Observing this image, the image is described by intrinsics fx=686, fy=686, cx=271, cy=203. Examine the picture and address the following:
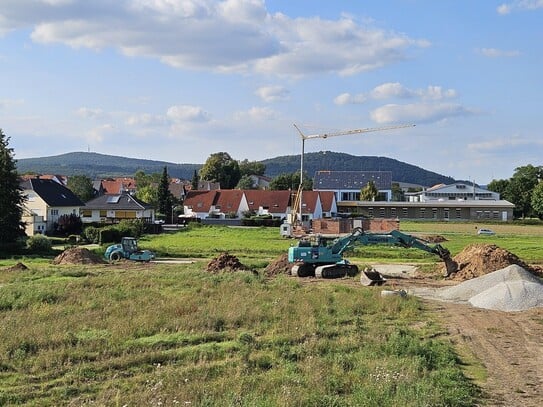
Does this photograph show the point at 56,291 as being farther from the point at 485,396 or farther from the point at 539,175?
the point at 539,175

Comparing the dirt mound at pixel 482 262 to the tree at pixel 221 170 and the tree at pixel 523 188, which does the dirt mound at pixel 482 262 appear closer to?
the tree at pixel 523 188

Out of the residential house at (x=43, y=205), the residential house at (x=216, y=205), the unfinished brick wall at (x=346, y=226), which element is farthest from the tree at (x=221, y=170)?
the unfinished brick wall at (x=346, y=226)

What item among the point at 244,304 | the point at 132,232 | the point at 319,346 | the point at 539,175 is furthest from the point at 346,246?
the point at 539,175

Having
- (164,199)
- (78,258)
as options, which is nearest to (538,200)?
(164,199)

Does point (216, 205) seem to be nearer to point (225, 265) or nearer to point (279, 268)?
point (279, 268)

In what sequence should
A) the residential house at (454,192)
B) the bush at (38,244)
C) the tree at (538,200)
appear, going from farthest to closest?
the residential house at (454,192), the tree at (538,200), the bush at (38,244)

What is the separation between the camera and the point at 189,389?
12016 mm

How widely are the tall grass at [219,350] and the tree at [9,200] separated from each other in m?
31.7

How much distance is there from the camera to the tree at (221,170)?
144125 mm

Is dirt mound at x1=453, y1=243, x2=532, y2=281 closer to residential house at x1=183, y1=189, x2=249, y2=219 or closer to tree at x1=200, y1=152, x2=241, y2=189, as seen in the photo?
residential house at x1=183, y1=189, x2=249, y2=219

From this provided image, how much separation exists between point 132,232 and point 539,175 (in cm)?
8936

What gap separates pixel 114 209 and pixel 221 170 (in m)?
64.2

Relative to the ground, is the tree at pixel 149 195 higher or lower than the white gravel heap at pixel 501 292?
higher

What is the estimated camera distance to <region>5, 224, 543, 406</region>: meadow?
39.2 feet
